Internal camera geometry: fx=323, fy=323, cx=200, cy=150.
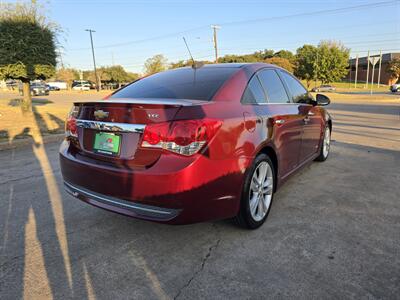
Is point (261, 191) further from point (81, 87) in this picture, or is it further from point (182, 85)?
point (81, 87)

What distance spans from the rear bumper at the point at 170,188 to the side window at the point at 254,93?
2.06 feet

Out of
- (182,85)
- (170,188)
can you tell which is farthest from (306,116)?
(170,188)

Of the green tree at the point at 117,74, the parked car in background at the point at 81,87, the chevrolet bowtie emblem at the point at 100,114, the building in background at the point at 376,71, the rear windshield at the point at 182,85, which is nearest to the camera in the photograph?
the chevrolet bowtie emblem at the point at 100,114

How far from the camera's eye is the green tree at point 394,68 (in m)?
62.5

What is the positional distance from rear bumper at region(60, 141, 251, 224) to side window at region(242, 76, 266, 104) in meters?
0.63

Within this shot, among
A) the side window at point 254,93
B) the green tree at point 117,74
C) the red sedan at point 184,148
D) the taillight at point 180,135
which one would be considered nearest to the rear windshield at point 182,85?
the red sedan at point 184,148

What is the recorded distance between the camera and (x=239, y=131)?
8.97ft

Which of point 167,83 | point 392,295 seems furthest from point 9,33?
point 392,295

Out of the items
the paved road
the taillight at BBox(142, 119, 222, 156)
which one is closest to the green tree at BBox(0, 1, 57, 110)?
the paved road

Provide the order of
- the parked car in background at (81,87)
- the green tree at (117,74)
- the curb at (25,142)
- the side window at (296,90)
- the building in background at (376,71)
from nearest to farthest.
A: the side window at (296,90)
the curb at (25,142)
the parked car in background at (81,87)
the building in background at (376,71)
the green tree at (117,74)

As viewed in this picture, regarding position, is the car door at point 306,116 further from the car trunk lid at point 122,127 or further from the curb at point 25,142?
the curb at point 25,142

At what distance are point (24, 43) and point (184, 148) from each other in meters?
10.5

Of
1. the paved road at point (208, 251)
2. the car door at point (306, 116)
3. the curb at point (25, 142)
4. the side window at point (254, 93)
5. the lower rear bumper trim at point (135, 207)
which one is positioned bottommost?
the paved road at point (208, 251)

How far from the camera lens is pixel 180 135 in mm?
2375
